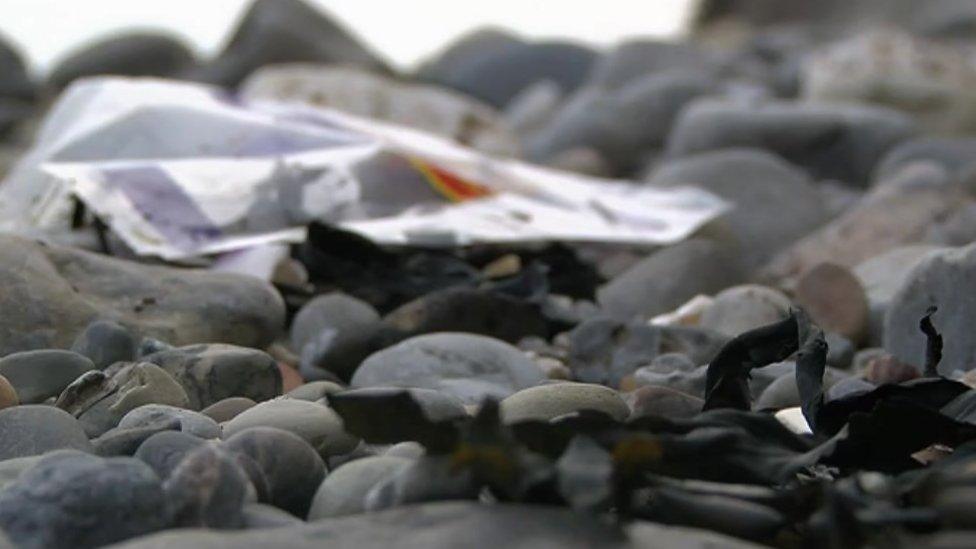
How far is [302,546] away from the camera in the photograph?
0.91 metres

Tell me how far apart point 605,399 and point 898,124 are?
4212 millimetres

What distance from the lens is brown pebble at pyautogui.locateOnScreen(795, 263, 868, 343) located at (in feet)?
7.74

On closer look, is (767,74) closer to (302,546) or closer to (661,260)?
(661,260)

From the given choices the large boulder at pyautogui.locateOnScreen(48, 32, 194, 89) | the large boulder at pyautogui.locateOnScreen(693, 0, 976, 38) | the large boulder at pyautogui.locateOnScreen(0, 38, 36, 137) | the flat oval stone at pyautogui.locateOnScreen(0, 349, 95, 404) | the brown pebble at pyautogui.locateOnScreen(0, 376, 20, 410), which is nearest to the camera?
the brown pebble at pyautogui.locateOnScreen(0, 376, 20, 410)

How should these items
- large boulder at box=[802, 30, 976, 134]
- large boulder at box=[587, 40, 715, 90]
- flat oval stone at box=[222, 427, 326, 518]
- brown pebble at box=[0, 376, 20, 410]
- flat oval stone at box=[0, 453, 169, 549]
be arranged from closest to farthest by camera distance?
flat oval stone at box=[0, 453, 169, 549] < flat oval stone at box=[222, 427, 326, 518] < brown pebble at box=[0, 376, 20, 410] < large boulder at box=[802, 30, 976, 134] < large boulder at box=[587, 40, 715, 90]

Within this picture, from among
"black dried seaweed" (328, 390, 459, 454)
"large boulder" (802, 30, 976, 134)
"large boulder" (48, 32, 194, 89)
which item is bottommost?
"large boulder" (48, 32, 194, 89)

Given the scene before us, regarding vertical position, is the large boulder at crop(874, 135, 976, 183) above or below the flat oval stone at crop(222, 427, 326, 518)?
above

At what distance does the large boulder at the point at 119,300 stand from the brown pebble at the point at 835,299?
35.4 inches

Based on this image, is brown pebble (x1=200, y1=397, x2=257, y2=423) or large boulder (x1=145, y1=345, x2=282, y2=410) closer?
brown pebble (x1=200, y1=397, x2=257, y2=423)

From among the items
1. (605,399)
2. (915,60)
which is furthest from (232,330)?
(915,60)

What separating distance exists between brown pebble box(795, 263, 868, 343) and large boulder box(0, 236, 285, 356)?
900 millimetres

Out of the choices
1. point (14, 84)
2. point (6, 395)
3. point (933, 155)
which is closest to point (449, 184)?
point (6, 395)

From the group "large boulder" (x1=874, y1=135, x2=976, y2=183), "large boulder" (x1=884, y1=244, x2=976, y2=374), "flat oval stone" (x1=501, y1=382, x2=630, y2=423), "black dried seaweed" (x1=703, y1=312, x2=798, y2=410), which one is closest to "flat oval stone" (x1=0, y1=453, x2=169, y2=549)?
"flat oval stone" (x1=501, y1=382, x2=630, y2=423)

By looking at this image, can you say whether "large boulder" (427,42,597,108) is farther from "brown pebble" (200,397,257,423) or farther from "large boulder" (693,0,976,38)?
"brown pebble" (200,397,257,423)
